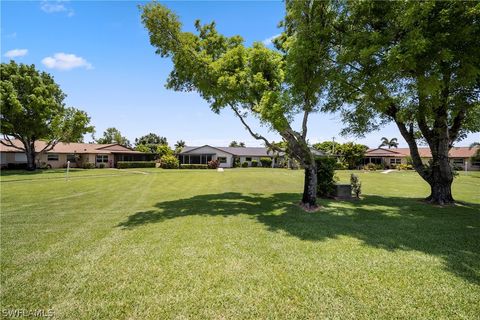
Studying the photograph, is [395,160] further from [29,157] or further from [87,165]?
[29,157]

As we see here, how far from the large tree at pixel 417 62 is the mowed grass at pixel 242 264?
4466 mm

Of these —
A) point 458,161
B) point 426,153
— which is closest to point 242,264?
point 458,161

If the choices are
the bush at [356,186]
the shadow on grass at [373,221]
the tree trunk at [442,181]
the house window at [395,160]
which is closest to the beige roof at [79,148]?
the shadow on grass at [373,221]

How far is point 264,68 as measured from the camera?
1173 cm

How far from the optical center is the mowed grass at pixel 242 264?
415cm

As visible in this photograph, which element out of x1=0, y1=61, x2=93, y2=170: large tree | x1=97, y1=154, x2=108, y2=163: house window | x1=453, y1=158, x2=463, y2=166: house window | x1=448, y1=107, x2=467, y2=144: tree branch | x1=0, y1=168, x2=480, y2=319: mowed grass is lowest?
x1=0, y1=168, x2=480, y2=319: mowed grass

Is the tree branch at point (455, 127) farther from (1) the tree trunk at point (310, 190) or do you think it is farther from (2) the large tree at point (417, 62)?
(1) the tree trunk at point (310, 190)

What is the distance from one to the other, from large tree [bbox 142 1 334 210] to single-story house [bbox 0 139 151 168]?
39108 mm

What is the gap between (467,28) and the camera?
8461 mm

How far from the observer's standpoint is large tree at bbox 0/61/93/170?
102ft

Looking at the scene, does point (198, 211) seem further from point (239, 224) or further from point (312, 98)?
point (312, 98)

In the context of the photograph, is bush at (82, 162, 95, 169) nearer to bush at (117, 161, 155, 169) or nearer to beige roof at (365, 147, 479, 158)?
bush at (117, 161, 155, 169)

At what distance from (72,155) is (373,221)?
1951 inches

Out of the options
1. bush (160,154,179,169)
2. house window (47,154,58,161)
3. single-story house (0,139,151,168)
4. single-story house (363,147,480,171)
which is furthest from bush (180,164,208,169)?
single-story house (363,147,480,171)
